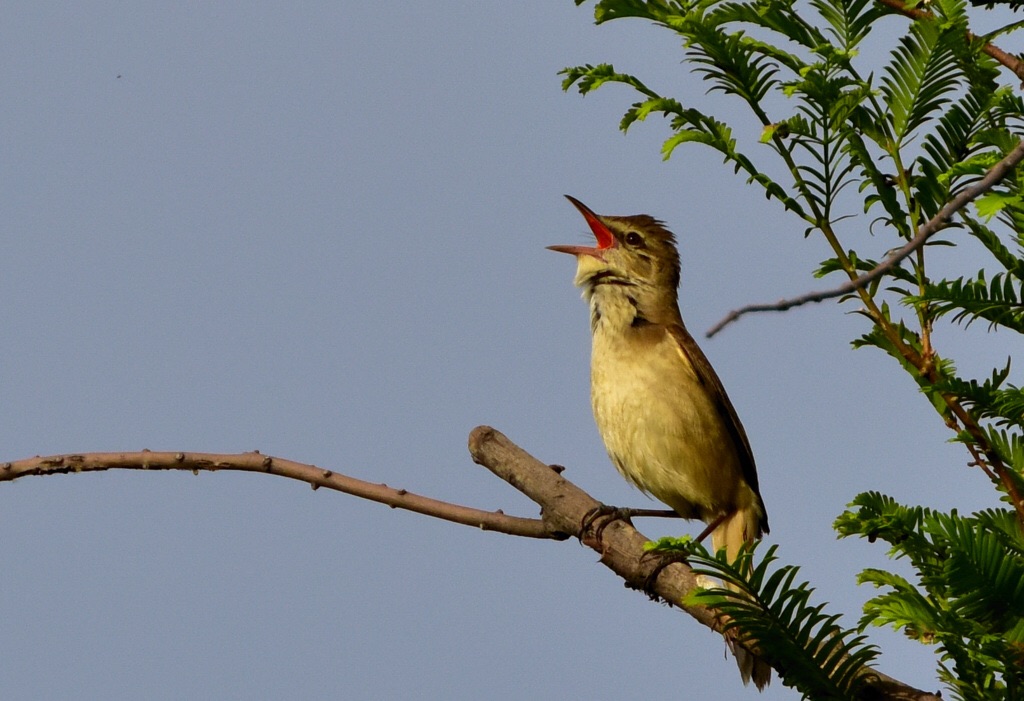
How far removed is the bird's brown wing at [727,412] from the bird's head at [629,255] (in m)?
0.60

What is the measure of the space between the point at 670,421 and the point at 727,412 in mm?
396

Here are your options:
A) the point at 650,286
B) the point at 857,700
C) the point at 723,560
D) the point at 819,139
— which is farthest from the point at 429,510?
the point at 650,286

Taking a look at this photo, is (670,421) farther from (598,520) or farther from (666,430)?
(598,520)

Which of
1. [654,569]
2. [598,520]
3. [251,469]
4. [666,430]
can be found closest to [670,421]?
[666,430]

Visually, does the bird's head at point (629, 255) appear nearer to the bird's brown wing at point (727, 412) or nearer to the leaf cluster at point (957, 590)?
the bird's brown wing at point (727, 412)

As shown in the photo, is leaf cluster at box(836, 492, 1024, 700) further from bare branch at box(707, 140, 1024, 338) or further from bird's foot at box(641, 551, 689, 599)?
bare branch at box(707, 140, 1024, 338)

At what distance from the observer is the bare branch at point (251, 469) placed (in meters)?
3.52

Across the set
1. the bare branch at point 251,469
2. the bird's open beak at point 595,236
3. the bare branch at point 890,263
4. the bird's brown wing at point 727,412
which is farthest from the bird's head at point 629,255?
the bare branch at point 890,263

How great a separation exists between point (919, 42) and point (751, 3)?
0.56 m

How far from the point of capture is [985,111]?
3.77 metres

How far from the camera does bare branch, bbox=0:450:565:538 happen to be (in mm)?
3521

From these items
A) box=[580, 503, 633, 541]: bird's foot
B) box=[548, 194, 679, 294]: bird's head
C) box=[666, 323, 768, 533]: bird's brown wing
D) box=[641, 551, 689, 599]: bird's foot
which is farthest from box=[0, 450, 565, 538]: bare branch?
box=[548, 194, 679, 294]: bird's head

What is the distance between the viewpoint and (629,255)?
6137mm

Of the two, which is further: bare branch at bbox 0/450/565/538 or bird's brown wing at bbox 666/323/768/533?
bird's brown wing at bbox 666/323/768/533
